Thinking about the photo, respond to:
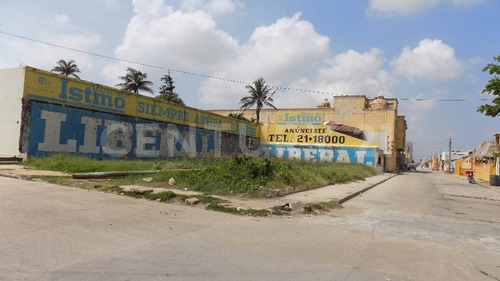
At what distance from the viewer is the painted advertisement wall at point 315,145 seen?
4353 centimetres

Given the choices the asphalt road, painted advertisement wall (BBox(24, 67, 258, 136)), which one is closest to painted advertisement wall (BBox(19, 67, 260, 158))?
painted advertisement wall (BBox(24, 67, 258, 136))

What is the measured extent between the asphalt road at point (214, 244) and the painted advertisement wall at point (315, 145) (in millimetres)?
34548

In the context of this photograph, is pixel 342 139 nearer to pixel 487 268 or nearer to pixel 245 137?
pixel 245 137

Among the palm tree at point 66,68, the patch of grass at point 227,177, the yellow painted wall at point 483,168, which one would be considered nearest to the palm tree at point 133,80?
the palm tree at point 66,68

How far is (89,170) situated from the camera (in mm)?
14609

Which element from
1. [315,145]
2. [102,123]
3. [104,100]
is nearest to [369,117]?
[315,145]

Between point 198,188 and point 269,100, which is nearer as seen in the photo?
point 198,188

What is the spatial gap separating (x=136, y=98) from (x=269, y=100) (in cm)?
2703

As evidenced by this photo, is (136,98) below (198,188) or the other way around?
the other way around

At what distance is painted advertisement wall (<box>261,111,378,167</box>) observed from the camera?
43531 millimetres

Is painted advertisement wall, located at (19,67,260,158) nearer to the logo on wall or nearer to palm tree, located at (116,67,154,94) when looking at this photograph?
the logo on wall

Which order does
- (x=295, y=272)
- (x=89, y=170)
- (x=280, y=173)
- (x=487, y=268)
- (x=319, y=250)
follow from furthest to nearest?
(x=89, y=170)
(x=280, y=173)
(x=319, y=250)
(x=487, y=268)
(x=295, y=272)

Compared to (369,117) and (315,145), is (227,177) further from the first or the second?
(369,117)

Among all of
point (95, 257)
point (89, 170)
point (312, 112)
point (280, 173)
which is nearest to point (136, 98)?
point (89, 170)
